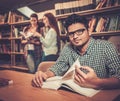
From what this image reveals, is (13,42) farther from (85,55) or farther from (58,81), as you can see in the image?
(58,81)

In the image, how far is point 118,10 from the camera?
2438mm

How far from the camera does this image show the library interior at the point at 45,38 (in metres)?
1.09

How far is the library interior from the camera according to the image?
109 centimetres

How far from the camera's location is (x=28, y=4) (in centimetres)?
384

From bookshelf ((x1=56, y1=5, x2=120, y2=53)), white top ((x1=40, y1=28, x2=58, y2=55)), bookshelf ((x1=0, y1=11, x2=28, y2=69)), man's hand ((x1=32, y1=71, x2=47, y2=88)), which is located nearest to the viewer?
man's hand ((x1=32, y1=71, x2=47, y2=88))

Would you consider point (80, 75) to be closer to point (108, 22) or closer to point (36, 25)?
point (108, 22)

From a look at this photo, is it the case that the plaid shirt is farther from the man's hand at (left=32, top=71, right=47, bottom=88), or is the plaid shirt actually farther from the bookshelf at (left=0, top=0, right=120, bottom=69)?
the bookshelf at (left=0, top=0, right=120, bottom=69)

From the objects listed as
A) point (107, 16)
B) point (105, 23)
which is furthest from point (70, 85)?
point (107, 16)

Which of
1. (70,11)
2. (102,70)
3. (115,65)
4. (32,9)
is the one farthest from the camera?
(32,9)

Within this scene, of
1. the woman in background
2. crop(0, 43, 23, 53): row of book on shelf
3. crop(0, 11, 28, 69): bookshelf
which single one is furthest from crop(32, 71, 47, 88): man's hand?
crop(0, 43, 23, 53): row of book on shelf

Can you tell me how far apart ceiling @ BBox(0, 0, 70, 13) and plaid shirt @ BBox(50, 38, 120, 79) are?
200 centimetres

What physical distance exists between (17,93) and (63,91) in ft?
0.88

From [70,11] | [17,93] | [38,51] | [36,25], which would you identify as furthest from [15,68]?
[17,93]

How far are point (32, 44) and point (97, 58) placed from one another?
2010 millimetres
